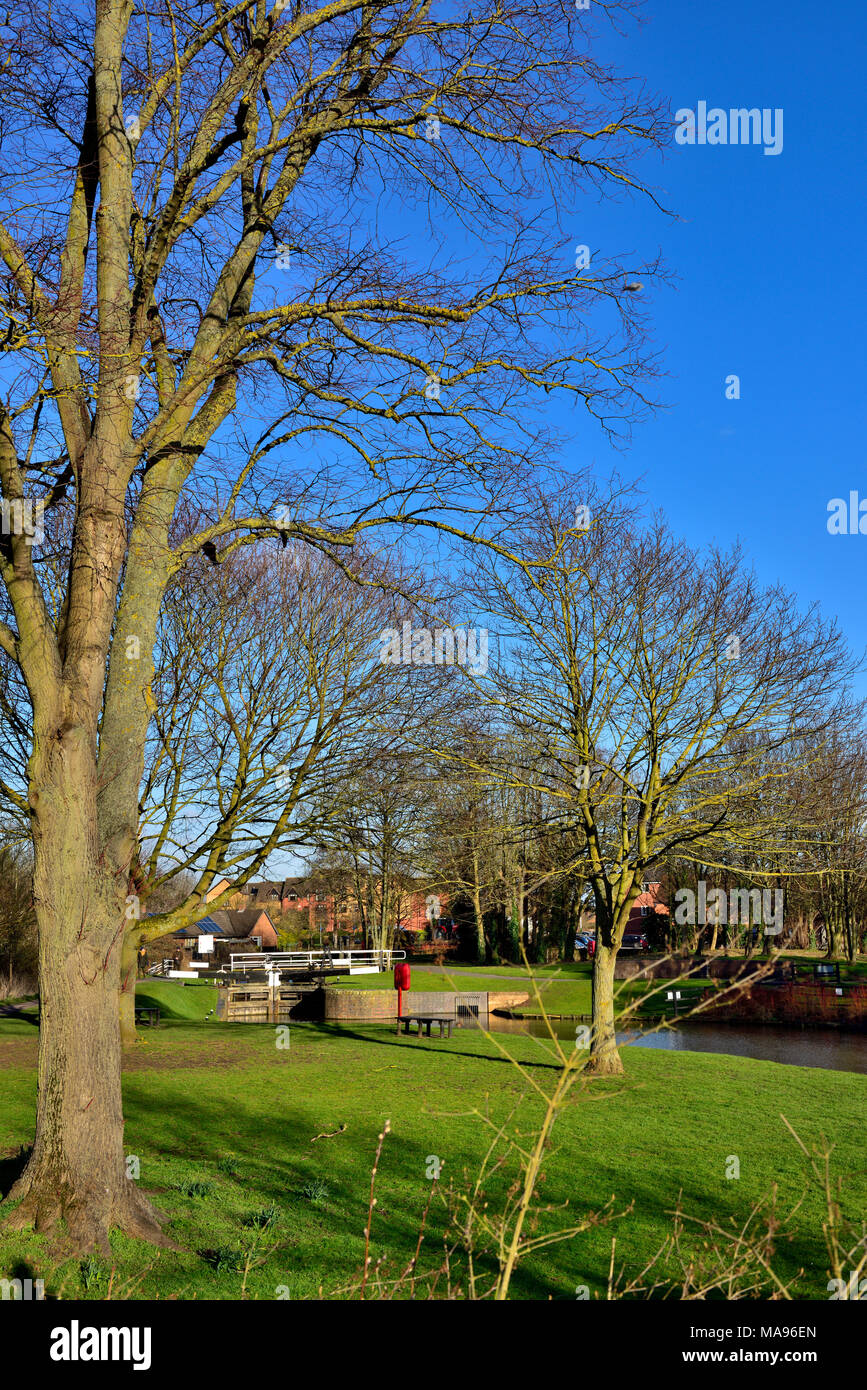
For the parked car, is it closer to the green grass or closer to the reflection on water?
the reflection on water

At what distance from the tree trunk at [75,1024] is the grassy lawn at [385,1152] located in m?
0.26

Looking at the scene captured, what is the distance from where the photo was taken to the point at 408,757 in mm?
15523

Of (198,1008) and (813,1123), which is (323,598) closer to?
(813,1123)

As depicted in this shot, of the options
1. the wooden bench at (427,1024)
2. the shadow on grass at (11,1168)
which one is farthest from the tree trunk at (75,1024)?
the wooden bench at (427,1024)

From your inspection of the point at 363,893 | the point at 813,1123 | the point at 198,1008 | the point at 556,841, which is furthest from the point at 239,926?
the point at 813,1123

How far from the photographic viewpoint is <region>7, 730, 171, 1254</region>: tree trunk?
5535 mm

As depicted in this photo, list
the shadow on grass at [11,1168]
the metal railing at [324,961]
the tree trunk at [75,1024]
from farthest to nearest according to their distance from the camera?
the metal railing at [324,961] → the shadow on grass at [11,1168] → the tree trunk at [75,1024]

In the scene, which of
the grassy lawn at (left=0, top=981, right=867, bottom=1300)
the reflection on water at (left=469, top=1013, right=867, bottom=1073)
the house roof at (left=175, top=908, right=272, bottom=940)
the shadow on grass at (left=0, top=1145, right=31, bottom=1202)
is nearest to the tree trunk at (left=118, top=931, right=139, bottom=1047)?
the grassy lawn at (left=0, top=981, right=867, bottom=1300)

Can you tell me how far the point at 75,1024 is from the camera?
5.68m

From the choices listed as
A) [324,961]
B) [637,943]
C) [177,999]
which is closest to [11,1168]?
[177,999]

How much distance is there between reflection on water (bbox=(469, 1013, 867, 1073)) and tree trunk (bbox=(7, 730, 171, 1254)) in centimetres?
1535

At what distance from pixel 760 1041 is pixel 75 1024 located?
23.0m

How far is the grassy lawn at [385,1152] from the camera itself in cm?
537

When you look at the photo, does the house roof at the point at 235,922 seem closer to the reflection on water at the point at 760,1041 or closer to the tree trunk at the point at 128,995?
the reflection on water at the point at 760,1041
